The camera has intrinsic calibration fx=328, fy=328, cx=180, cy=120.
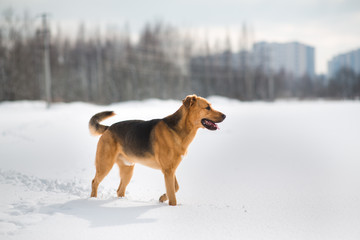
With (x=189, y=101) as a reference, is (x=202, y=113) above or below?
below

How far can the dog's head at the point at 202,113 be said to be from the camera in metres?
4.46

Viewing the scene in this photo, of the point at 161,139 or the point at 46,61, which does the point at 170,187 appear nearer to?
the point at 161,139

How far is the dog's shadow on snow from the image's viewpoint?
3.77m

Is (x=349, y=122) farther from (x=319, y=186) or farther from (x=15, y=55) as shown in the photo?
(x=15, y=55)

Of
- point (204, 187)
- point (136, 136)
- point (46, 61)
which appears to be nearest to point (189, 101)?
point (136, 136)

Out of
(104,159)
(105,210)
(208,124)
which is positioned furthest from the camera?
(104,159)

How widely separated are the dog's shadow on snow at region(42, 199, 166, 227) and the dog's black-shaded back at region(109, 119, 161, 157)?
76 centimetres

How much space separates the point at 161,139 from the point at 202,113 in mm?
700

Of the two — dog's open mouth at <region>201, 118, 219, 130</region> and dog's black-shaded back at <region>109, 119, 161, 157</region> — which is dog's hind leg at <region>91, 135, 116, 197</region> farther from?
dog's open mouth at <region>201, 118, 219, 130</region>

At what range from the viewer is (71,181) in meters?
6.80

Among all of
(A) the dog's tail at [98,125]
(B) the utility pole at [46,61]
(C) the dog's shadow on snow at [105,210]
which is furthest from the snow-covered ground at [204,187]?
(B) the utility pole at [46,61]

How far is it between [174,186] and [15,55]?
32939mm

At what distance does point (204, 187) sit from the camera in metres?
7.36

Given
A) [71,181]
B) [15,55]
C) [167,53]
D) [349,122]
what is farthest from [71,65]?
[71,181]
